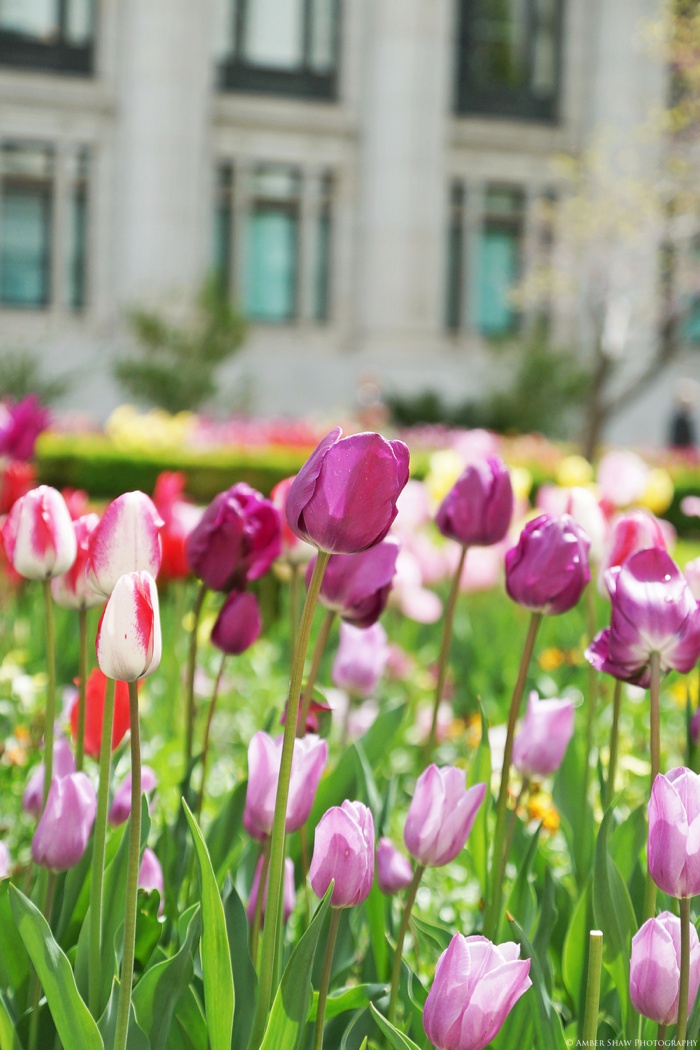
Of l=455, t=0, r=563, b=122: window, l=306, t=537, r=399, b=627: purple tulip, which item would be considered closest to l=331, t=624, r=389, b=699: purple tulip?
l=306, t=537, r=399, b=627: purple tulip

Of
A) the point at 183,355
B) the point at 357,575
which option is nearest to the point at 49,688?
the point at 357,575

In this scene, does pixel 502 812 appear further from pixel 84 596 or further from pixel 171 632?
pixel 171 632

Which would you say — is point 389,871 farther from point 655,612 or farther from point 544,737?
point 655,612

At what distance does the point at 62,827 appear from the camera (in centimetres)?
133

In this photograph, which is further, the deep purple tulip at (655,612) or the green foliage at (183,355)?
the green foliage at (183,355)

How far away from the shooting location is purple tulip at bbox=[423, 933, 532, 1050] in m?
1.02

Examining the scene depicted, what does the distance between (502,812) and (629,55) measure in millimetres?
21723

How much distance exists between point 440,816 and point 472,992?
250 millimetres

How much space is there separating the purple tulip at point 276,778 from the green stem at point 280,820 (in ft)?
0.57

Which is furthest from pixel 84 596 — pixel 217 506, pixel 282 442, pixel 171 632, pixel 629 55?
pixel 629 55

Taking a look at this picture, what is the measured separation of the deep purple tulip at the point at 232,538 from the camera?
149cm

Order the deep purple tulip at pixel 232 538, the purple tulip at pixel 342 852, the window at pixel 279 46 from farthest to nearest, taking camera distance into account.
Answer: the window at pixel 279 46, the deep purple tulip at pixel 232 538, the purple tulip at pixel 342 852

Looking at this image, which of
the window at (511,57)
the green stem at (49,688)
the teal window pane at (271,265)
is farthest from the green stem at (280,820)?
the window at (511,57)

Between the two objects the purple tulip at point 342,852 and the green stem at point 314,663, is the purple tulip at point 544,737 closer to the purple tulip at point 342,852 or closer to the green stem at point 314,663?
the green stem at point 314,663
